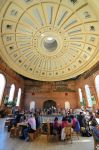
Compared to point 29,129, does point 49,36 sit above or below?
above

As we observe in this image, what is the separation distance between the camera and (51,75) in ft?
57.9

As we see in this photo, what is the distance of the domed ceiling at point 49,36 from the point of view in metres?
9.23

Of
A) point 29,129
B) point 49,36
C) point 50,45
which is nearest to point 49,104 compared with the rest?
point 50,45

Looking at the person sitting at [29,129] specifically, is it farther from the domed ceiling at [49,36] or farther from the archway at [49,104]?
the archway at [49,104]

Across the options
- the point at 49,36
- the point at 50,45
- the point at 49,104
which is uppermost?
the point at 50,45

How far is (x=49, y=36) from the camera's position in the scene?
12.8m

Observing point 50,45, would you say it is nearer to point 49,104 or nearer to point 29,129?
point 29,129

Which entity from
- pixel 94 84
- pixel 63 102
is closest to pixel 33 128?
pixel 94 84

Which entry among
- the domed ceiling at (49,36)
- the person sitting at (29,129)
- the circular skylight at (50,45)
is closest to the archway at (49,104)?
the domed ceiling at (49,36)

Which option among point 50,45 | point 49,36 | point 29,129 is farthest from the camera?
point 50,45

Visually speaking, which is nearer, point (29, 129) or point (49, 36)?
point (29, 129)

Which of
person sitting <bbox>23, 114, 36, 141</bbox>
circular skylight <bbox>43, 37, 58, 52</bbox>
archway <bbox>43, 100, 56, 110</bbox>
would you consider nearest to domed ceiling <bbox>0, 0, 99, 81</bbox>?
circular skylight <bbox>43, 37, 58, 52</bbox>

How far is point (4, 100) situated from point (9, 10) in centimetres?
1295

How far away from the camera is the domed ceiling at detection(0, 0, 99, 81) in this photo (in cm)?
923
